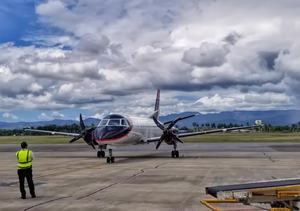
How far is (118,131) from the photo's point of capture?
30297 millimetres

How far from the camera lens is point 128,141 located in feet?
105

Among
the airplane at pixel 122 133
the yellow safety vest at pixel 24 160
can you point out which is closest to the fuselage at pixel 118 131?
the airplane at pixel 122 133

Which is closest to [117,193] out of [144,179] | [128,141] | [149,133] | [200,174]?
[144,179]

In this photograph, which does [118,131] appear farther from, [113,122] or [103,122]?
[103,122]

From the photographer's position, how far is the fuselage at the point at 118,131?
97.6ft

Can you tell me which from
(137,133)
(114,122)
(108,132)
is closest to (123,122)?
(114,122)

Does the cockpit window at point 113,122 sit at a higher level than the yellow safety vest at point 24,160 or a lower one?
higher

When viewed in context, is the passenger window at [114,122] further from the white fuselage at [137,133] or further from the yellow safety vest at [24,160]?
the yellow safety vest at [24,160]

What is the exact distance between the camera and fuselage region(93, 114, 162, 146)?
97.6 feet

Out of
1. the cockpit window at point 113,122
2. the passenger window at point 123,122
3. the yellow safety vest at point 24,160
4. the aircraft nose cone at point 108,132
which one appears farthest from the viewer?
the passenger window at point 123,122

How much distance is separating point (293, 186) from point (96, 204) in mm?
6210

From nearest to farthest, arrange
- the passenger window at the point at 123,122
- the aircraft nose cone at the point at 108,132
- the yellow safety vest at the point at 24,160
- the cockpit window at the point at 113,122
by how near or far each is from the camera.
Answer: the yellow safety vest at the point at 24,160, the aircraft nose cone at the point at 108,132, the cockpit window at the point at 113,122, the passenger window at the point at 123,122

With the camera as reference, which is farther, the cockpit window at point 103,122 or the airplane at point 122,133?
the cockpit window at point 103,122

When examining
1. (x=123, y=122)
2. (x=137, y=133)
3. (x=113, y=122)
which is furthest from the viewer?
(x=137, y=133)
